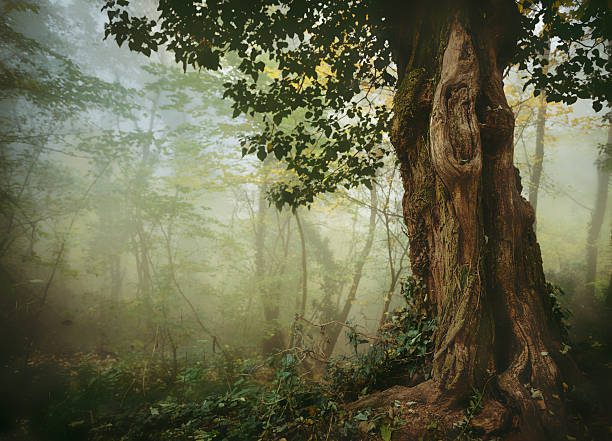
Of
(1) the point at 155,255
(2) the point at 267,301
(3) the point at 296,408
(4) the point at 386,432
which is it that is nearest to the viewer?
(4) the point at 386,432

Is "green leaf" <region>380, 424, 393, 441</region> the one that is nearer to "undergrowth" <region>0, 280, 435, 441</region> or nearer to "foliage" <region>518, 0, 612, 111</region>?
"undergrowth" <region>0, 280, 435, 441</region>

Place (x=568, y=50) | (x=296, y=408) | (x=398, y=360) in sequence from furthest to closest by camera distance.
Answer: (x=568, y=50)
(x=398, y=360)
(x=296, y=408)

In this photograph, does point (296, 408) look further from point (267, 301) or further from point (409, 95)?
point (267, 301)

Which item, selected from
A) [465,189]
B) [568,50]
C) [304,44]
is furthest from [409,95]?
[568,50]

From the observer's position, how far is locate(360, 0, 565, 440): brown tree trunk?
2.02 meters

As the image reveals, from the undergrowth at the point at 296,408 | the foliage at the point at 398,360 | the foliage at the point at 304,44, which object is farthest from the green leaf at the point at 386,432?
the foliage at the point at 304,44

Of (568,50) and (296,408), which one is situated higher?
(568,50)

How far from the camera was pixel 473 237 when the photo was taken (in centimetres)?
220

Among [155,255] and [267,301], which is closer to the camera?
[267,301]

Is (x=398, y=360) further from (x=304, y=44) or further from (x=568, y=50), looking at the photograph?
(x=304, y=44)

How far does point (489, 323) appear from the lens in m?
2.18

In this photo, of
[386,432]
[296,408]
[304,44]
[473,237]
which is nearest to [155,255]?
[304,44]

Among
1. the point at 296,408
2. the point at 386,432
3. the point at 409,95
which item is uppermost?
the point at 409,95

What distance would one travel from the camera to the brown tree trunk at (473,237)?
79.4 inches
